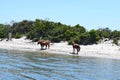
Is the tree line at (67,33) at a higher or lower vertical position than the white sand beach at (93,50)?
higher

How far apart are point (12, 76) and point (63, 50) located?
823 inches

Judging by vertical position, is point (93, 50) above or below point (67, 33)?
below

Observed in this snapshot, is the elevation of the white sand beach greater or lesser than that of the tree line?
lesser

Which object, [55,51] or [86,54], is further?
[55,51]

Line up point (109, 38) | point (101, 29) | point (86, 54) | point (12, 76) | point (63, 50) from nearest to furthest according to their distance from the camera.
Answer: point (12, 76) < point (86, 54) < point (63, 50) < point (109, 38) < point (101, 29)

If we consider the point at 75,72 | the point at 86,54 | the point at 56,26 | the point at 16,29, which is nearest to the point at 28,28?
the point at 16,29

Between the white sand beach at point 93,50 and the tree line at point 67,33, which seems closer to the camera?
the white sand beach at point 93,50

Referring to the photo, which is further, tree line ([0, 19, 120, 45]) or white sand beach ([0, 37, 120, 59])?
tree line ([0, 19, 120, 45])

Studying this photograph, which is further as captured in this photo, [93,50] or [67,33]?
[67,33]

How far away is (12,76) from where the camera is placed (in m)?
19.3

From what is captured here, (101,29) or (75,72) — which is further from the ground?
(101,29)

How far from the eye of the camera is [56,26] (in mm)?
53812

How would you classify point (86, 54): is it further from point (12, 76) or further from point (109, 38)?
point (12, 76)

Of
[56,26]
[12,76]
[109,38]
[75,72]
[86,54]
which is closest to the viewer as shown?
[12,76]
